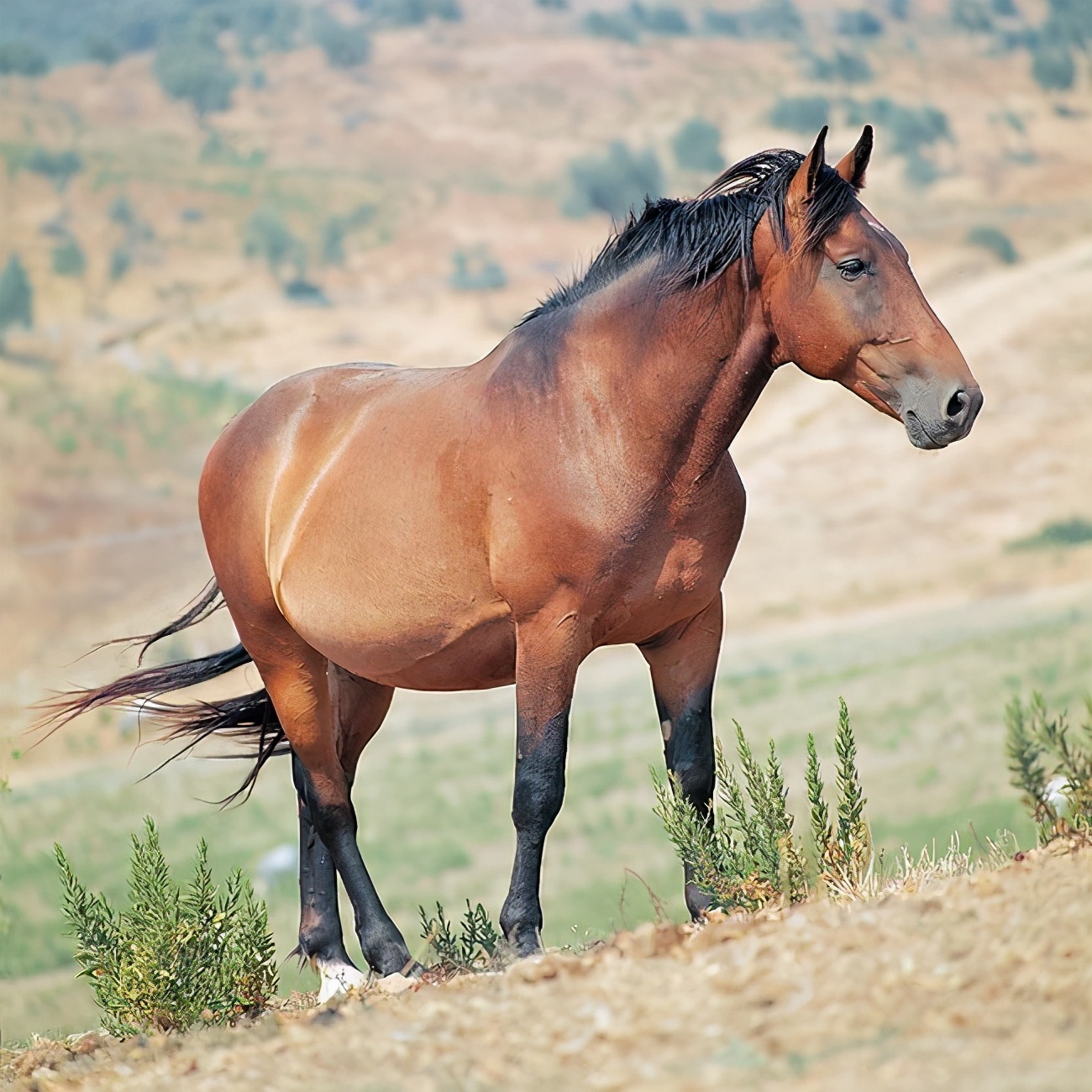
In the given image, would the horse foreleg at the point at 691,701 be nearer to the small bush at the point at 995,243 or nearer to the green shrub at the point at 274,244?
the small bush at the point at 995,243

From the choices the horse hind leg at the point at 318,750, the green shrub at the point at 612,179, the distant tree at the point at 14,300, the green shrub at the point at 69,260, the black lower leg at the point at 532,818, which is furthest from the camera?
the green shrub at the point at 612,179

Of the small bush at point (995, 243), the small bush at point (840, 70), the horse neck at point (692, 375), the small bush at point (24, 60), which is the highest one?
the small bush at point (24, 60)

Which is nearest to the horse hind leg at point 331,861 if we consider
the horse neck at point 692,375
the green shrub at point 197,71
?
the horse neck at point 692,375

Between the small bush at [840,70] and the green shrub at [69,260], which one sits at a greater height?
the small bush at [840,70]

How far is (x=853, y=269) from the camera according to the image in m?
4.55

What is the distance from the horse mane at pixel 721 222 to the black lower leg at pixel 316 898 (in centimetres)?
252

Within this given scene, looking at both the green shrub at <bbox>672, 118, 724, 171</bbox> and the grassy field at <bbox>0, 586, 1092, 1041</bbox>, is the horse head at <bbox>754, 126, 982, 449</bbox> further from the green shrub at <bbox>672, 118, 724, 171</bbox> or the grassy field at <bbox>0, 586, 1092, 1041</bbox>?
the green shrub at <bbox>672, 118, 724, 171</bbox>

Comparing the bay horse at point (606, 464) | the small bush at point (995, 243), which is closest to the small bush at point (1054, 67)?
A: the small bush at point (995, 243)

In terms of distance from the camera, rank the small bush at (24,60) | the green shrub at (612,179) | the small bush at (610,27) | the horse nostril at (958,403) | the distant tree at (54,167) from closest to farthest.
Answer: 1. the horse nostril at (958,403)
2. the distant tree at (54,167)
3. the green shrub at (612,179)
4. the small bush at (24,60)
5. the small bush at (610,27)

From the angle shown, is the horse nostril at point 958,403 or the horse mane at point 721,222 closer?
the horse nostril at point 958,403

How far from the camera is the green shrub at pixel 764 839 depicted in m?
4.91

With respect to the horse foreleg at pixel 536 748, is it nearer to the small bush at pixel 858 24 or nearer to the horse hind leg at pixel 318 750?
the horse hind leg at pixel 318 750

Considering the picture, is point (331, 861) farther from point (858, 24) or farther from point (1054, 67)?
point (858, 24)

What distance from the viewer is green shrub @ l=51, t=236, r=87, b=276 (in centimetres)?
3694
